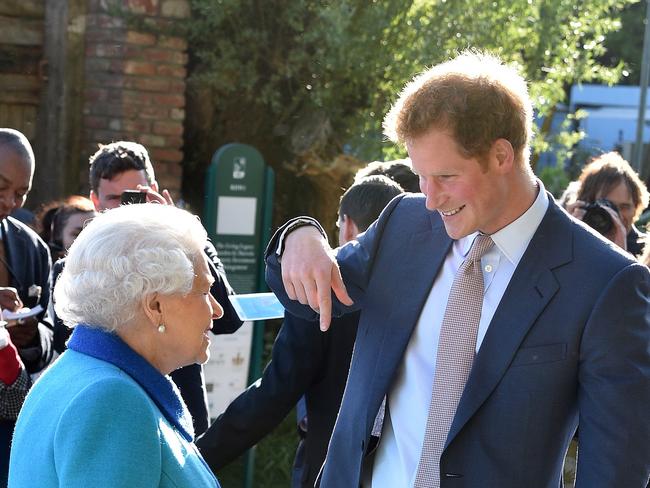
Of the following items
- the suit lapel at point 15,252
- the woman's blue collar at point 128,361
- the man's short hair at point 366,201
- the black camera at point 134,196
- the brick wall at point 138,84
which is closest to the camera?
the woman's blue collar at point 128,361

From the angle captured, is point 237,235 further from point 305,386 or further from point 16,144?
point 305,386

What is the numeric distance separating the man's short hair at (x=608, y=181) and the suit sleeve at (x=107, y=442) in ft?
11.7

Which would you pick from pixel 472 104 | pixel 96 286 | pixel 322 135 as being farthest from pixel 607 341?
pixel 322 135

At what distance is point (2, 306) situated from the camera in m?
3.66

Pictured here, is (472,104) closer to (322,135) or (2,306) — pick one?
(2,306)

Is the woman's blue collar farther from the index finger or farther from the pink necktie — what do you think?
the pink necktie

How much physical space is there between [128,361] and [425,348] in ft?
2.60

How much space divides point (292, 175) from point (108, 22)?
66.5 inches

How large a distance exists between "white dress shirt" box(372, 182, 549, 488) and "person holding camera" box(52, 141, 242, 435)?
1.37 m

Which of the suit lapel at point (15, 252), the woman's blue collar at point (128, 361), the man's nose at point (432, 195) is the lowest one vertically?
the suit lapel at point (15, 252)

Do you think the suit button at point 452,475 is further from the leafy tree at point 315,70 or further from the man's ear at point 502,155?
the leafy tree at point 315,70

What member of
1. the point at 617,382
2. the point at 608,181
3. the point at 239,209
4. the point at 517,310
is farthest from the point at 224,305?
the point at 239,209

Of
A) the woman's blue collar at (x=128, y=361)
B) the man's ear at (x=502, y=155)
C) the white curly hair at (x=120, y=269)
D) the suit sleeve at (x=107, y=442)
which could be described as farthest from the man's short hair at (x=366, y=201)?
the suit sleeve at (x=107, y=442)

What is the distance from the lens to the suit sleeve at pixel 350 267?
2.63m
